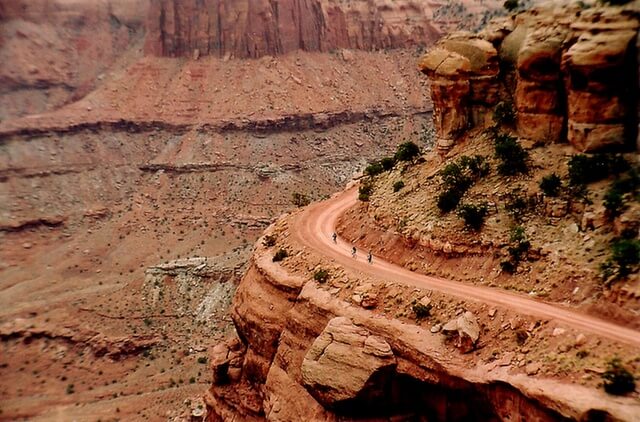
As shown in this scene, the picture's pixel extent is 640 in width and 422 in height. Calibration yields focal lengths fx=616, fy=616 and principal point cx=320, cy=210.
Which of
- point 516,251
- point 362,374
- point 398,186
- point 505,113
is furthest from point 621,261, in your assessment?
point 398,186

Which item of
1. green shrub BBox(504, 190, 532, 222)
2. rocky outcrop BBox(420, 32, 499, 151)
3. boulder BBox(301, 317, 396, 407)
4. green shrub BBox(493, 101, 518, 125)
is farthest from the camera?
rocky outcrop BBox(420, 32, 499, 151)

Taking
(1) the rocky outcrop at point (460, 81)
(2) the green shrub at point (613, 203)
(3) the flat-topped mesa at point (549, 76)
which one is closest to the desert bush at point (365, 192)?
(1) the rocky outcrop at point (460, 81)

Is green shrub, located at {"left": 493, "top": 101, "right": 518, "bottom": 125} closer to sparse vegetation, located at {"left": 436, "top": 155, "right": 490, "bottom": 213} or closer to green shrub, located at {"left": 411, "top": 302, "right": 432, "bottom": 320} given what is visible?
sparse vegetation, located at {"left": 436, "top": 155, "right": 490, "bottom": 213}

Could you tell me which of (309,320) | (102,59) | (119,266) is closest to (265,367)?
(309,320)

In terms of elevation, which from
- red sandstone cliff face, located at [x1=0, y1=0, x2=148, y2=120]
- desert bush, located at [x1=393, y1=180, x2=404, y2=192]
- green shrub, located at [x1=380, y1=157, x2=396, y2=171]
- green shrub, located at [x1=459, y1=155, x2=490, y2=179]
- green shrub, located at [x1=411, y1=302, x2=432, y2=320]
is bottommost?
green shrub, located at [x1=411, y1=302, x2=432, y2=320]

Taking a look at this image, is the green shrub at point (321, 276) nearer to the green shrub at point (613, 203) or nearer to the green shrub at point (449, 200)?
the green shrub at point (449, 200)

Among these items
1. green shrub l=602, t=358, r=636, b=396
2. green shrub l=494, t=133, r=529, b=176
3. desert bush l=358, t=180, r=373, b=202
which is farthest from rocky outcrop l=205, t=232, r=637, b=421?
green shrub l=494, t=133, r=529, b=176

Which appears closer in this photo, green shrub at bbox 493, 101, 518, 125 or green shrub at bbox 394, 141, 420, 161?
green shrub at bbox 493, 101, 518, 125
